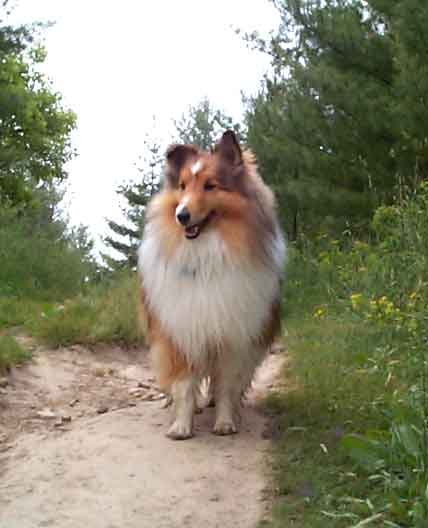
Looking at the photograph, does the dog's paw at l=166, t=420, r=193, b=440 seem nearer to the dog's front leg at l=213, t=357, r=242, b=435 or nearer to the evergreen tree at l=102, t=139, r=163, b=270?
the dog's front leg at l=213, t=357, r=242, b=435

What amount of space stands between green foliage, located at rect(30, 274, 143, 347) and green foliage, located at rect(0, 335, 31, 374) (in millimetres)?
525

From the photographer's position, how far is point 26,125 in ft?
75.1

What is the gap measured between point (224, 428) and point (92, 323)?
272 cm

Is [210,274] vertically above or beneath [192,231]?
beneath

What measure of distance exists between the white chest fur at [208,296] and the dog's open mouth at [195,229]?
0.05 metres

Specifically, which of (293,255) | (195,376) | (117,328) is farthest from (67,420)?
(293,255)

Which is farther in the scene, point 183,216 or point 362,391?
point 362,391

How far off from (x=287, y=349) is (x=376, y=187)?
3.74 metres

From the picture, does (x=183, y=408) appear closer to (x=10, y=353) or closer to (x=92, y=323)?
(x=10, y=353)

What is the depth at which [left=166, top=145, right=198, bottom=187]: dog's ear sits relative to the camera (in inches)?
197

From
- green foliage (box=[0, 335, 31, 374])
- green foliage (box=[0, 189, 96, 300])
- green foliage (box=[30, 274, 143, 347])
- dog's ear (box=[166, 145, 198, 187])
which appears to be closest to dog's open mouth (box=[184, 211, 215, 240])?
dog's ear (box=[166, 145, 198, 187])

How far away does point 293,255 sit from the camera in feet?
34.1

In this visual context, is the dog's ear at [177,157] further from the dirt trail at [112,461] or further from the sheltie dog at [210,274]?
the dirt trail at [112,461]

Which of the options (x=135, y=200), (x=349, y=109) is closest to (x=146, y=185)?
(x=135, y=200)
